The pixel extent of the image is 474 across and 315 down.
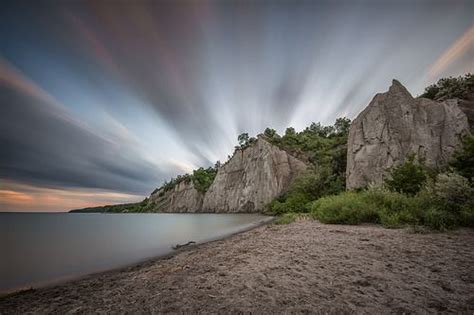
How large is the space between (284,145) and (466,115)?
100 ft

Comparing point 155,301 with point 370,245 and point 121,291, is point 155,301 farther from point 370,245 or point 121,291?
point 370,245

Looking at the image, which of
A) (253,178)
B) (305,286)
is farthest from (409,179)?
(253,178)

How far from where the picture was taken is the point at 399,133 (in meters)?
24.8

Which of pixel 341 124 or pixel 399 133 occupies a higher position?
pixel 341 124

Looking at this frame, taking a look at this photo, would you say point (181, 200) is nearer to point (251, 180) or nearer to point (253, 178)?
point (251, 180)

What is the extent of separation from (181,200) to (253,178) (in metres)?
36.5

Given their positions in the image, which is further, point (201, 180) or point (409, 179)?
point (201, 180)

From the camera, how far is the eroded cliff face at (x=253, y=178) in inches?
1764

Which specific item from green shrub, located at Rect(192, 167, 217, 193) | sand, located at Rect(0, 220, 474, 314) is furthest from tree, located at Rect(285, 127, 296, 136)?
sand, located at Rect(0, 220, 474, 314)

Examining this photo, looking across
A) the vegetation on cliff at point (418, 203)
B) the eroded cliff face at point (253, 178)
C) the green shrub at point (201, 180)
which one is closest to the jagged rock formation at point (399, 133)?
the vegetation on cliff at point (418, 203)

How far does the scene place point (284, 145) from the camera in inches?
1996

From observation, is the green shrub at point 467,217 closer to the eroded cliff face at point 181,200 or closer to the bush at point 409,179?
the bush at point 409,179

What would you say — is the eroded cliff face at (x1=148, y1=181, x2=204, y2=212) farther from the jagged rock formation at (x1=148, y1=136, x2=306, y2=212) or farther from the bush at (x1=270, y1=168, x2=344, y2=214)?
the bush at (x1=270, y1=168, x2=344, y2=214)

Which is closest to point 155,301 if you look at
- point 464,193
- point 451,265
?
point 451,265
